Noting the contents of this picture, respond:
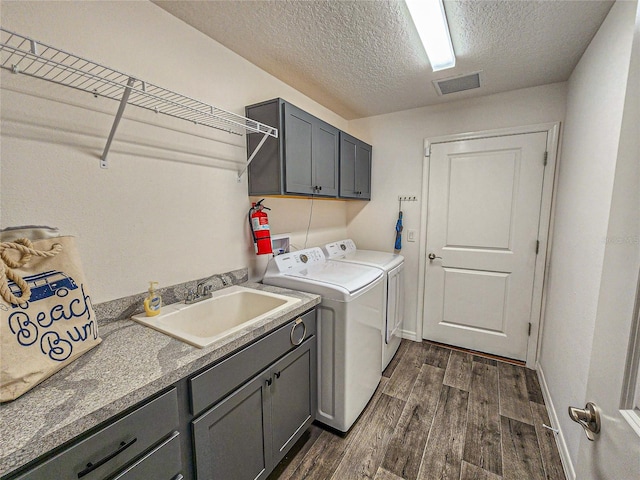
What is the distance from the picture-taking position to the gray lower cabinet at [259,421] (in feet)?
3.32

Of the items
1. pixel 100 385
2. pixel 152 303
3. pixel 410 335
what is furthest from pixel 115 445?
pixel 410 335

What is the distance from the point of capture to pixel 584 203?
1484 millimetres

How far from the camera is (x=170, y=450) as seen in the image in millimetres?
868

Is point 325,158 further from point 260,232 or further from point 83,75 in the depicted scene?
point 83,75

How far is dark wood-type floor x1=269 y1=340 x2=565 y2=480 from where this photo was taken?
4.76 ft

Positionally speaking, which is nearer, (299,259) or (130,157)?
(130,157)

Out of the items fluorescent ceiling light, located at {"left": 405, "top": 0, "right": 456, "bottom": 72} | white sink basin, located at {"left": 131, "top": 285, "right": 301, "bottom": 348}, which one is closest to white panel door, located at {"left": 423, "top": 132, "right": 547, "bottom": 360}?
fluorescent ceiling light, located at {"left": 405, "top": 0, "right": 456, "bottom": 72}

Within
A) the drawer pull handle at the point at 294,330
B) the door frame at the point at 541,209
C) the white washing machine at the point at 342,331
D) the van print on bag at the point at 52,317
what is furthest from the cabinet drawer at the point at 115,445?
the door frame at the point at 541,209

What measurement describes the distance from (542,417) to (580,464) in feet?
5.15

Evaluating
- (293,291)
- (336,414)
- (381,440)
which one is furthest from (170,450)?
(381,440)

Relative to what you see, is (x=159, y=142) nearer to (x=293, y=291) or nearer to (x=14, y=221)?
(x=14, y=221)

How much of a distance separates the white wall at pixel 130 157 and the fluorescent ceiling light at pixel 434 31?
1.05 metres

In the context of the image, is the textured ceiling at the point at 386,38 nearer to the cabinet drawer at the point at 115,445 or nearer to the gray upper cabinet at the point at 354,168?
the gray upper cabinet at the point at 354,168

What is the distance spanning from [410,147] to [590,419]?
2.53 m
